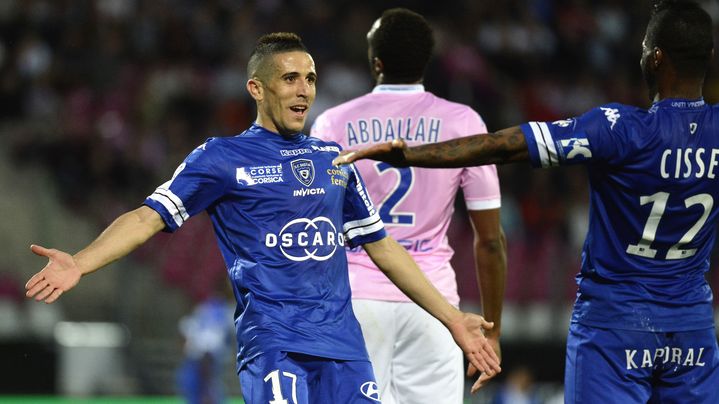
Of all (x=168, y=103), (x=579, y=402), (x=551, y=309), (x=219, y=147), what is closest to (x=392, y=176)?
(x=219, y=147)

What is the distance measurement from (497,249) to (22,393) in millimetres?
10700

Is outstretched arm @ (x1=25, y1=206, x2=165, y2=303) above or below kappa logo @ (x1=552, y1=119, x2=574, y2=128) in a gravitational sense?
below

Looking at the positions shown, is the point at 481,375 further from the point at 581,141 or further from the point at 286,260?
the point at 581,141

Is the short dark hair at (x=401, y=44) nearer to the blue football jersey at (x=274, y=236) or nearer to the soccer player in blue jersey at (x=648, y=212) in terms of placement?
the blue football jersey at (x=274, y=236)

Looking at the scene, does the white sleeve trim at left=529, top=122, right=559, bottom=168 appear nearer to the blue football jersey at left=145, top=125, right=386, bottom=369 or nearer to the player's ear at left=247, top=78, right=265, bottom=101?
the blue football jersey at left=145, top=125, right=386, bottom=369

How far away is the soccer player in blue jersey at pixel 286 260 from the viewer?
17.3 ft

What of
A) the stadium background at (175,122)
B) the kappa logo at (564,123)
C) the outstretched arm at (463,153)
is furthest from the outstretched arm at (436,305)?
the stadium background at (175,122)

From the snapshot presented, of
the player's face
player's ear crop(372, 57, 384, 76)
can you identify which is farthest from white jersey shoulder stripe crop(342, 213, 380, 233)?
player's ear crop(372, 57, 384, 76)

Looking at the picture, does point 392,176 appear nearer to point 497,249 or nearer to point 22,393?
point 497,249

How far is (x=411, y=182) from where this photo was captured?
6.45m

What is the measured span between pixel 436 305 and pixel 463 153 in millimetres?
766

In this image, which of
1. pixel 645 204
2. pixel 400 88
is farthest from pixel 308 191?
pixel 645 204

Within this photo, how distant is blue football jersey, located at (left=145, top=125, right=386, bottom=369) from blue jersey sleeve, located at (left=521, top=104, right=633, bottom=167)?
3.16ft

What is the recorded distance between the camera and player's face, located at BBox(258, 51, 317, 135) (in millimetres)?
5664
